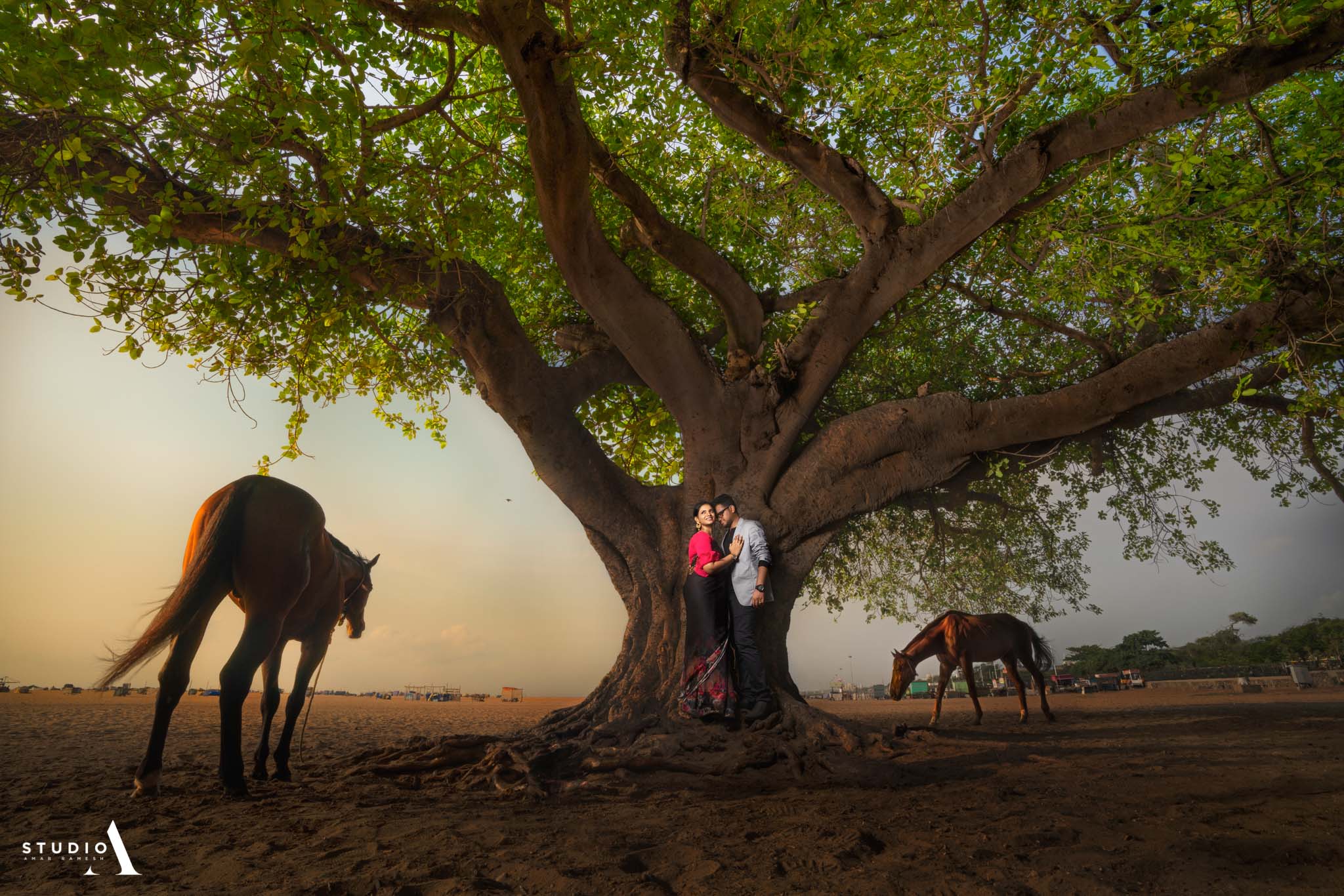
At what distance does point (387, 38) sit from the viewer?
21.9 ft

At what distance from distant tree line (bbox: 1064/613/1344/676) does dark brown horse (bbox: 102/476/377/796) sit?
1078 inches

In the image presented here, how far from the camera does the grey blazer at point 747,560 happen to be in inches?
255

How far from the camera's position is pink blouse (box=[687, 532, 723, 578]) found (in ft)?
21.7

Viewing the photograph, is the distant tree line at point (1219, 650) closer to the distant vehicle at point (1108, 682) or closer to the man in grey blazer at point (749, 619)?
the distant vehicle at point (1108, 682)

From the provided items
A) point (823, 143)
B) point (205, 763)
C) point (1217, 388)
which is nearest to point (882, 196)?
point (823, 143)

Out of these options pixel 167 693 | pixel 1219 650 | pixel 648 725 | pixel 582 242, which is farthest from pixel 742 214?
pixel 1219 650

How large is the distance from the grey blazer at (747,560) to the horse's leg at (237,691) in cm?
395

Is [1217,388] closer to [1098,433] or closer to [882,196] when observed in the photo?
[1098,433]

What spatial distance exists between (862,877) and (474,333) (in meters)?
6.12

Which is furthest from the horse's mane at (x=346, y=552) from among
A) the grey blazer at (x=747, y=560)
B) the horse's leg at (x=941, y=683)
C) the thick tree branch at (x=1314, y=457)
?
the thick tree branch at (x=1314, y=457)

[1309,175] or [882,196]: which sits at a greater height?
[882,196]

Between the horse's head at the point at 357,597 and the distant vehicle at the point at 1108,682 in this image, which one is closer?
the horse's head at the point at 357,597

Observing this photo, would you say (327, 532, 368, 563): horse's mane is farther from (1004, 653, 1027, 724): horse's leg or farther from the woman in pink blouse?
(1004, 653, 1027, 724): horse's leg

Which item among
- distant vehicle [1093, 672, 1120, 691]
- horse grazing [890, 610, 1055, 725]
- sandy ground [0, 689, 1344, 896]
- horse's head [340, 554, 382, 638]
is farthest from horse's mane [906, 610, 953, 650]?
distant vehicle [1093, 672, 1120, 691]
